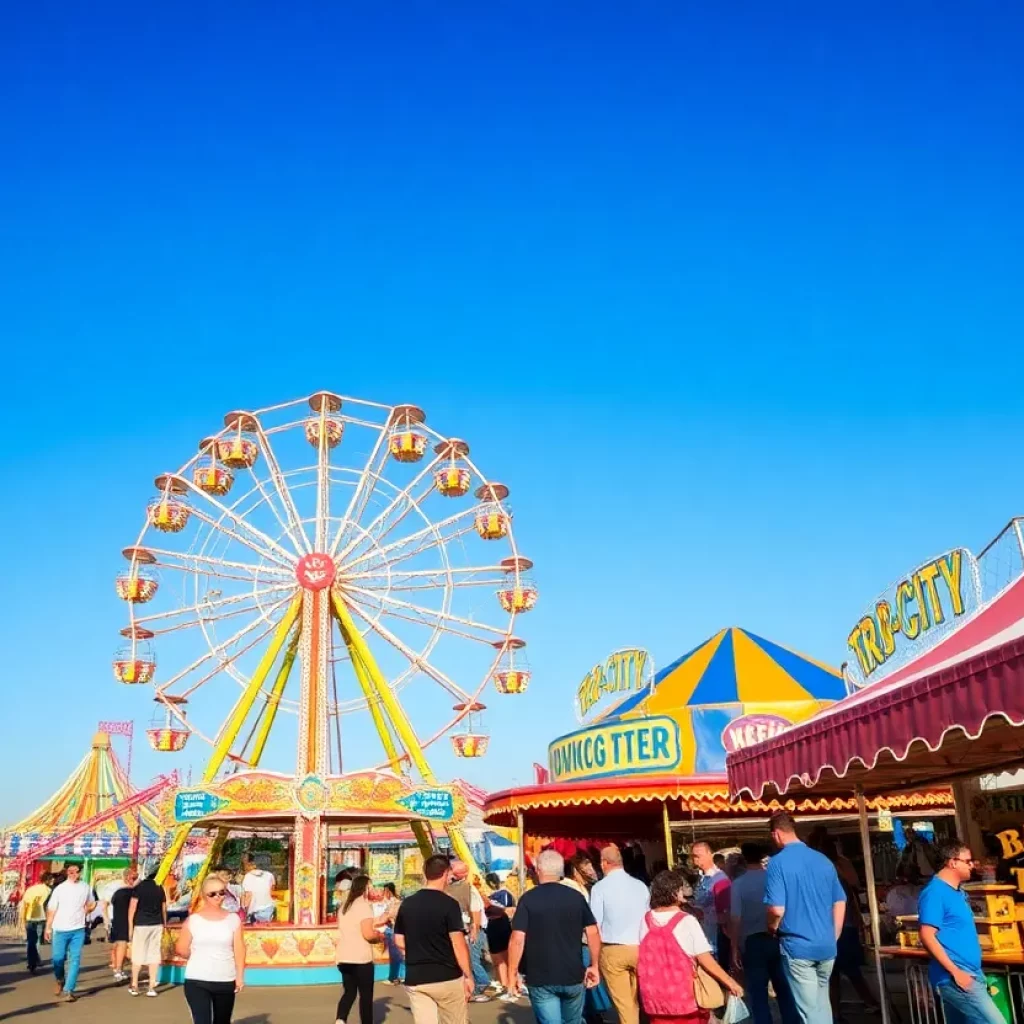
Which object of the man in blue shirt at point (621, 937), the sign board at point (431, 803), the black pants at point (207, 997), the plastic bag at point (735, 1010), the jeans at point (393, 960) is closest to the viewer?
the plastic bag at point (735, 1010)

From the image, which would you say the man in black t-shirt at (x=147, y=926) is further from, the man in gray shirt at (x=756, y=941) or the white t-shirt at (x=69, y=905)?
the man in gray shirt at (x=756, y=941)

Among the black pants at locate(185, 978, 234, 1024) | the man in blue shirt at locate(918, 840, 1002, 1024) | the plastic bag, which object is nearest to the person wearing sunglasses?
the black pants at locate(185, 978, 234, 1024)

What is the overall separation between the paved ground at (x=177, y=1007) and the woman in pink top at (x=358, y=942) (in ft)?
6.84

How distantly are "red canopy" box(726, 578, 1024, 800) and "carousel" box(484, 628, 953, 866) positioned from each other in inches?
184

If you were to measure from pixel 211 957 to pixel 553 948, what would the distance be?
203 centimetres

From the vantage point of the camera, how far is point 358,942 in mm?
7898

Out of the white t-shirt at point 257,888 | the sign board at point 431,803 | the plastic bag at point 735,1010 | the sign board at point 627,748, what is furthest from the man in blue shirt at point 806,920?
the sign board at point 431,803

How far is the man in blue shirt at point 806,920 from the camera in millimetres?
5820

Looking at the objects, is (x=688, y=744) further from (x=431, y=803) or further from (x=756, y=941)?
(x=756, y=941)

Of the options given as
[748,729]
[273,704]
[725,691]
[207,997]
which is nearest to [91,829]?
[273,704]

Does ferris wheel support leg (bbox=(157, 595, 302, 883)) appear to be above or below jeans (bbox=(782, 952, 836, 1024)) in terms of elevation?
above

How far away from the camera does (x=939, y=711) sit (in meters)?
5.80

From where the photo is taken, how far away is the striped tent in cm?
3812

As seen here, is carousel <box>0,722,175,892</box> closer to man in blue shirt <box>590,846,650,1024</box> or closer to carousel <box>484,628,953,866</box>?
carousel <box>484,628,953,866</box>
